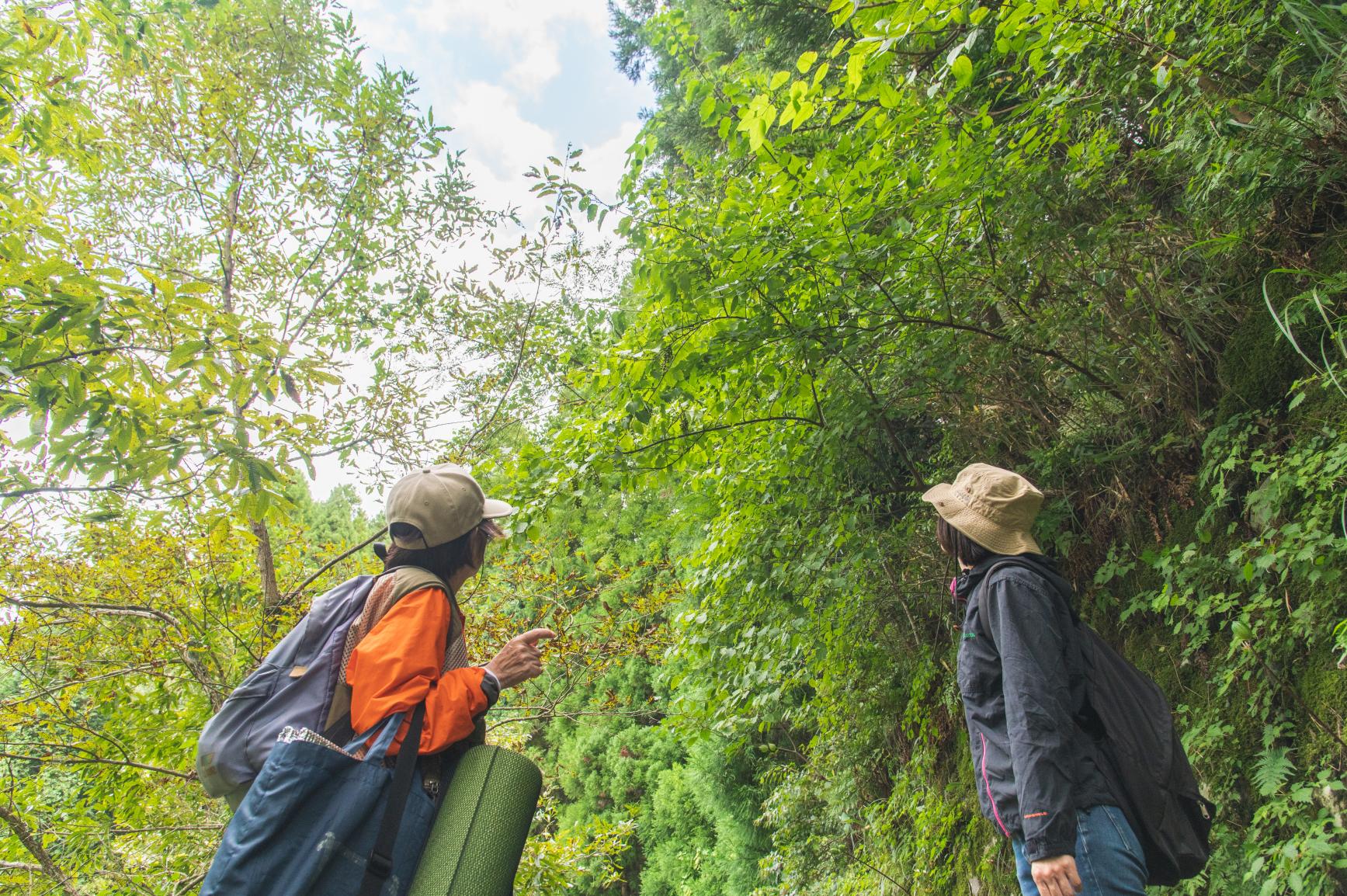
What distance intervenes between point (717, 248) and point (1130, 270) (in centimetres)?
190

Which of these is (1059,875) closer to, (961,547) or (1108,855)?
(1108,855)

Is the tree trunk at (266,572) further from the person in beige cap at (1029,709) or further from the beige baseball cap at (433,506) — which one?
the person in beige cap at (1029,709)

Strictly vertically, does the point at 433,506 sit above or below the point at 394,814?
above

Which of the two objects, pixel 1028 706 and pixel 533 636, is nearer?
pixel 1028 706

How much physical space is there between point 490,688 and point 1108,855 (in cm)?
151

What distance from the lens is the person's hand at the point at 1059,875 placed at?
162cm

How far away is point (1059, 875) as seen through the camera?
5.34 feet

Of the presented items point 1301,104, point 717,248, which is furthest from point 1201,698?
point 717,248

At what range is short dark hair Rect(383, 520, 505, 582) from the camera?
183 cm

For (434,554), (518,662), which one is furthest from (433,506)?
(518,662)

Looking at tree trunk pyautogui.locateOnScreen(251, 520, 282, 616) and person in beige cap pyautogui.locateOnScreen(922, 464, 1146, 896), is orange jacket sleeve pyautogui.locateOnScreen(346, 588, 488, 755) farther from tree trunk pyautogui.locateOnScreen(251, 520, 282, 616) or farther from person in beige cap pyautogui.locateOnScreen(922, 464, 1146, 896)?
tree trunk pyautogui.locateOnScreen(251, 520, 282, 616)

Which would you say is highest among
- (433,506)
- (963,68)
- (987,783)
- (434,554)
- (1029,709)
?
(963,68)

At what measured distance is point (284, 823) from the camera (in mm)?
1363

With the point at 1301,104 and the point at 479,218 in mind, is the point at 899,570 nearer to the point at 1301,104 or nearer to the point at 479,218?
the point at 1301,104
